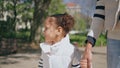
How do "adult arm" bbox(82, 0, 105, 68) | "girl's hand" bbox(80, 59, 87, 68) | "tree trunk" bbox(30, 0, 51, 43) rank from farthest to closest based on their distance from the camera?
"tree trunk" bbox(30, 0, 51, 43) < "adult arm" bbox(82, 0, 105, 68) < "girl's hand" bbox(80, 59, 87, 68)

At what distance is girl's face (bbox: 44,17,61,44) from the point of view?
2361mm

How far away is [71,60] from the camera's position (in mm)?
2340

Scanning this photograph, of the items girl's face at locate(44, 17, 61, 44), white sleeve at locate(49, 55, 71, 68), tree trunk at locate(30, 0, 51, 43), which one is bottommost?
tree trunk at locate(30, 0, 51, 43)

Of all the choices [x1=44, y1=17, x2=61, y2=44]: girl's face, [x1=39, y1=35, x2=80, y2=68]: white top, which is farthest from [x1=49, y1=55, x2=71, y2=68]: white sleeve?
[x1=44, y1=17, x2=61, y2=44]: girl's face

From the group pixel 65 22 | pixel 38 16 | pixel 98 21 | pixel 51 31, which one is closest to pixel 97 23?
pixel 98 21

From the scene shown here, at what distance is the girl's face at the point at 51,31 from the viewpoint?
2361 millimetres

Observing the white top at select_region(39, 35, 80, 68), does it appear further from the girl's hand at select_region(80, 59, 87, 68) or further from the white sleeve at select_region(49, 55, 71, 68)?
the girl's hand at select_region(80, 59, 87, 68)

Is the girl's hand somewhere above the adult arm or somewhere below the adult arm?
below

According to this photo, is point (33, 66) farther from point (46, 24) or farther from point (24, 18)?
point (24, 18)

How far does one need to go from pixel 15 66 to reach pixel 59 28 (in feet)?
22.9

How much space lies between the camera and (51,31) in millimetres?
2369

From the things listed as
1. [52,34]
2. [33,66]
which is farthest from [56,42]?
[33,66]

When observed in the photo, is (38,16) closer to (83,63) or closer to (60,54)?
(60,54)

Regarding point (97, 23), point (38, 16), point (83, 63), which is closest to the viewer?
point (83, 63)
